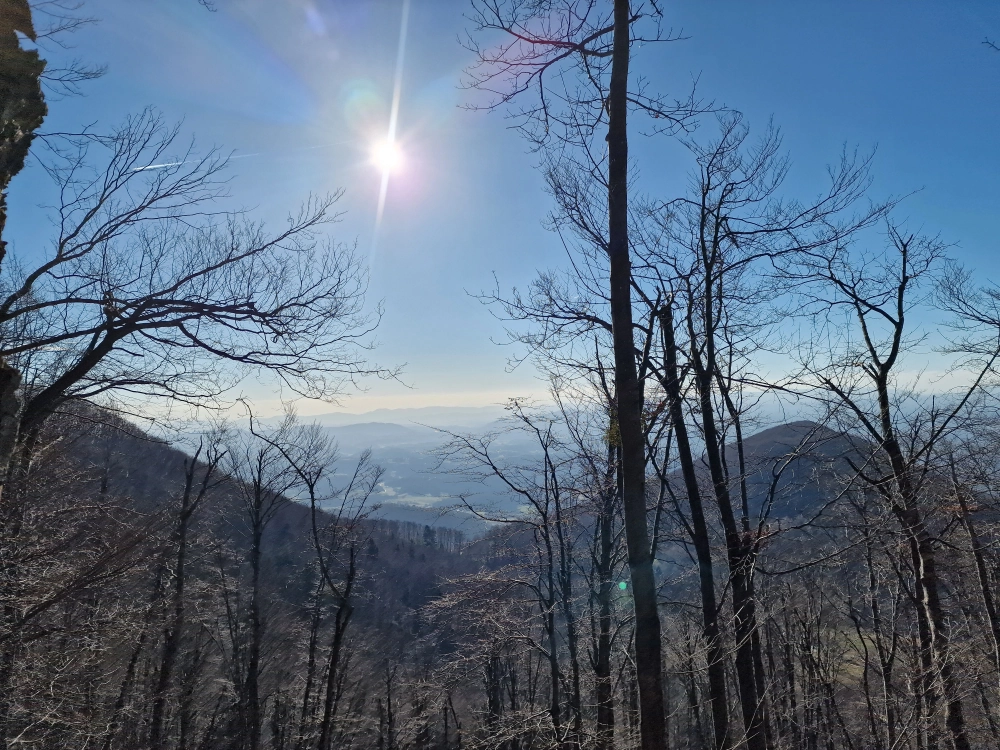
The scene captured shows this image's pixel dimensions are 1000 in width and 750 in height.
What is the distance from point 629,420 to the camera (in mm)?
4109

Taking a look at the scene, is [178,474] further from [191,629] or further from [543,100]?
[543,100]

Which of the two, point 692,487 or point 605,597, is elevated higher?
point 692,487

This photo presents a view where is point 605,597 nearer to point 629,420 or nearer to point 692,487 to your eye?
point 692,487

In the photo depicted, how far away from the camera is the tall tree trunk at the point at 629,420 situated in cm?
393

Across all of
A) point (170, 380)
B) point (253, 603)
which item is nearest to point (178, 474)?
point (253, 603)

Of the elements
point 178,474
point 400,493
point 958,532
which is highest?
point 400,493

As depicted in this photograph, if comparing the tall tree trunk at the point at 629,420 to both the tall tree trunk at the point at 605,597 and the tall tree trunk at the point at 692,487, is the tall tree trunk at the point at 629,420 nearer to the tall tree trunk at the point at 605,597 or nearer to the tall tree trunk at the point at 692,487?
the tall tree trunk at the point at 692,487

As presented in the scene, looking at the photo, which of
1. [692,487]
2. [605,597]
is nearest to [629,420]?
[692,487]

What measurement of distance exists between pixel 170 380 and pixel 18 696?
6.96 meters

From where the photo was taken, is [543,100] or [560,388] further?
[560,388]

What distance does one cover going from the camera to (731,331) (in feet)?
22.4

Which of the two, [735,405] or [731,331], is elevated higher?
[731,331]

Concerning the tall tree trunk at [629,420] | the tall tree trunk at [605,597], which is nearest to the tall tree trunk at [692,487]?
the tall tree trunk at [605,597]

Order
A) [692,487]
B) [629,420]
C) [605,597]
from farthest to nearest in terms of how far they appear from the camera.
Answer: [605,597]
[692,487]
[629,420]
